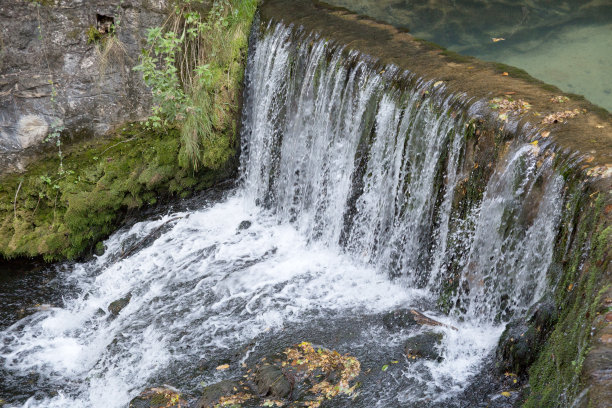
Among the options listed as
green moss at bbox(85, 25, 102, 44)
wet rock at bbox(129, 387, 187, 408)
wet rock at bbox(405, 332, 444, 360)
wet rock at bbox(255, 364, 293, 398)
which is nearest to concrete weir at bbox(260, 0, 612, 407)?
wet rock at bbox(405, 332, 444, 360)

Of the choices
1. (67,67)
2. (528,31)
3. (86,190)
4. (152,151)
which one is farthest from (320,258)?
(528,31)

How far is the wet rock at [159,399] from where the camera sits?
15.4 ft

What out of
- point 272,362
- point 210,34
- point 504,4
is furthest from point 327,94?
point 504,4

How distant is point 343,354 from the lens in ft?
16.3

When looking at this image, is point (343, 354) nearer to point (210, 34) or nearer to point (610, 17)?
point (210, 34)

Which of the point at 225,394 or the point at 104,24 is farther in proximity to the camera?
the point at 104,24

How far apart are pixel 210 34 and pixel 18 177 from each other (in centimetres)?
283

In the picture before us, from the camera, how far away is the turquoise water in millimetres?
7941

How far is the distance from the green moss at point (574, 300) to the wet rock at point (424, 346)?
94 centimetres

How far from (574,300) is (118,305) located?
4.25 m

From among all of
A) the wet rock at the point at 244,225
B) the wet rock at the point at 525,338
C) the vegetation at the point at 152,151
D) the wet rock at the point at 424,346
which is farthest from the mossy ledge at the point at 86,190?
the wet rock at the point at 525,338

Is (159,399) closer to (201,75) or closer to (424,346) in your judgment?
(424,346)

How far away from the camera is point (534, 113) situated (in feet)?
15.4

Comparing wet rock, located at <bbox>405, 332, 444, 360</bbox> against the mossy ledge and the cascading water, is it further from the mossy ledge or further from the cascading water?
the mossy ledge
